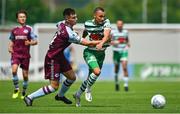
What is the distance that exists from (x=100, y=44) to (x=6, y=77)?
70.0ft

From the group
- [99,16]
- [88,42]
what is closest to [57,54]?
[88,42]

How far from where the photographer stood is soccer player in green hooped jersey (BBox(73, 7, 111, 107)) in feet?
62.8

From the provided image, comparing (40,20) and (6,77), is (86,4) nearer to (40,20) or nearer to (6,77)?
(40,20)

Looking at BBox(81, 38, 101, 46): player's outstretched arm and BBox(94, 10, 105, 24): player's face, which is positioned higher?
BBox(94, 10, 105, 24): player's face

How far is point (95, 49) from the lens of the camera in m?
19.7

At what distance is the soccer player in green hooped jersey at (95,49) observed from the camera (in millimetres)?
19141

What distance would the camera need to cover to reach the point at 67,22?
18.2 m

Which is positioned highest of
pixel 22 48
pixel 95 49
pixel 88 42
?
pixel 88 42

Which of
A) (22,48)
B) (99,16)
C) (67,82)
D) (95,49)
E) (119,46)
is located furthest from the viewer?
(119,46)

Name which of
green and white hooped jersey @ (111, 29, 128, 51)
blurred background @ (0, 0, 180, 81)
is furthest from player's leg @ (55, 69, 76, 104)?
blurred background @ (0, 0, 180, 81)

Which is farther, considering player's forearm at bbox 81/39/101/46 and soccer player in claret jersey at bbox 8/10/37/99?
soccer player in claret jersey at bbox 8/10/37/99

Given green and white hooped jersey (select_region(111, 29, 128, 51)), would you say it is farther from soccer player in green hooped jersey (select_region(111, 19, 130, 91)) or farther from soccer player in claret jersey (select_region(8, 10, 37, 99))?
soccer player in claret jersey (select_region(8, 10, 37, 99))

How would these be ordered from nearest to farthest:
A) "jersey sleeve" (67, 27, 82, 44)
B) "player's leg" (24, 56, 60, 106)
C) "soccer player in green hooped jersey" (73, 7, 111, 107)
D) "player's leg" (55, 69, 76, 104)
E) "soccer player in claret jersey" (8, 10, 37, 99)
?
"jersey sleeve" (67, 27, 82, 44) → "player's leg" (24, 56, 60, 106) → "player's leg" (55, 69, 76, 104) → "soccer player in green hooped jersey" (73, 7, 111, 107) → "soccer player in claret jersey" (8, 10, 37, 99)

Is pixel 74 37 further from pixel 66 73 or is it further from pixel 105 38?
pixel 66 73
